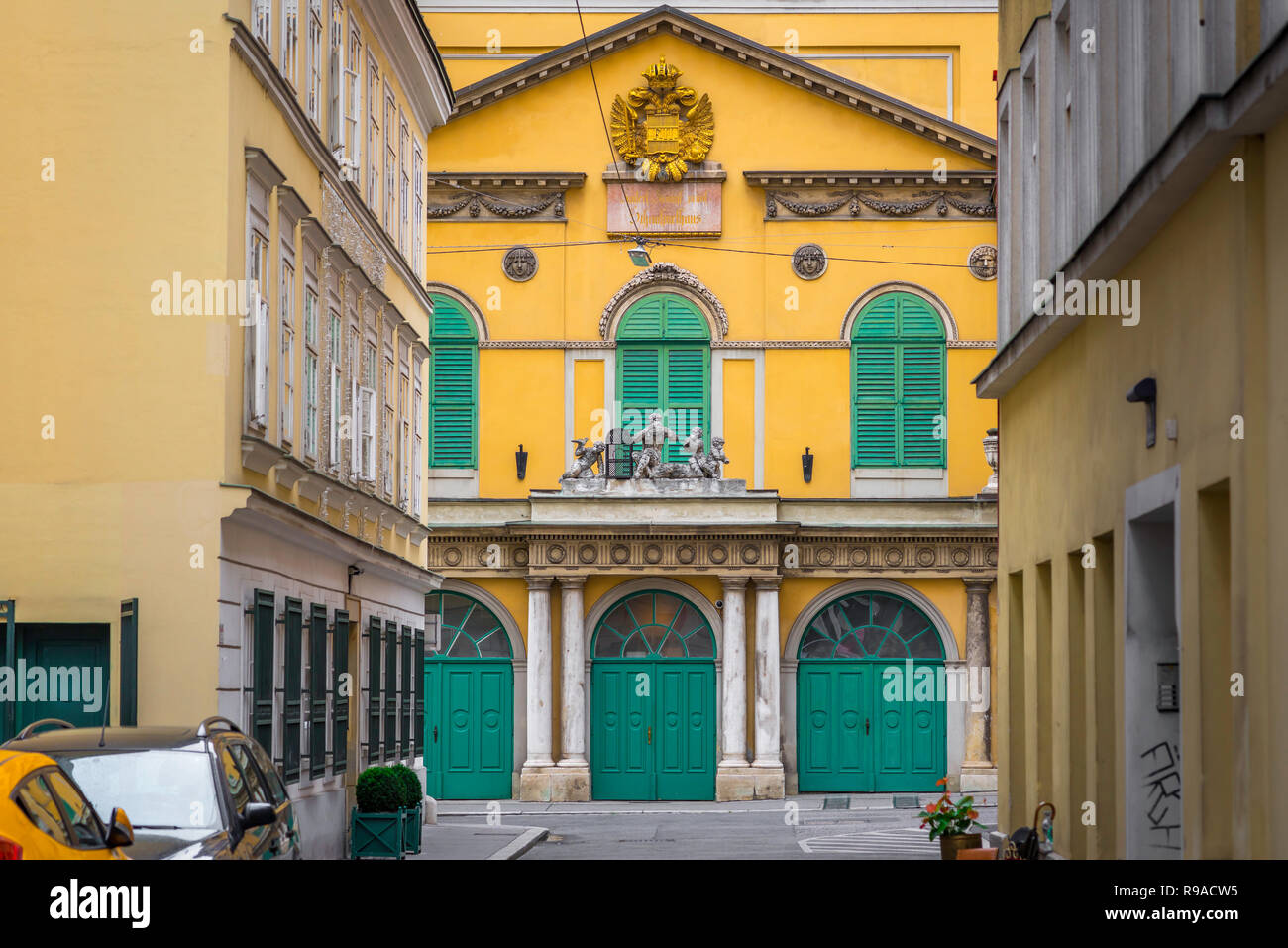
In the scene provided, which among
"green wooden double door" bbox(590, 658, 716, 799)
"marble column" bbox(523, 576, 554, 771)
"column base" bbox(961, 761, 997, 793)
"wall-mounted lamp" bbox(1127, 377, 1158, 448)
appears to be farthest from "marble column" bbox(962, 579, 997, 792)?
"wall-mounted lamp" bbox(1127, 377, 1158, 448)

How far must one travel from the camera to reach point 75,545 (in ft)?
52.9

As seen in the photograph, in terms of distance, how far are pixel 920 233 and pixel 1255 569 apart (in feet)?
92.2

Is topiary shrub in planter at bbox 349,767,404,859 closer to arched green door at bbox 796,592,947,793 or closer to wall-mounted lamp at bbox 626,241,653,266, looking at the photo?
arched green door at bbox 796,592,947,793

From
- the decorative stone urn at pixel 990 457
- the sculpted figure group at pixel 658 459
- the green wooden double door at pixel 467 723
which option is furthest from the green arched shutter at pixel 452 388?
the decorative stone urn at pixel 990 457

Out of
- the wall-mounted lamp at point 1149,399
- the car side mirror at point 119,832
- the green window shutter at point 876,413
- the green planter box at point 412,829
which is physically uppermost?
the green window shutter at point 876,413

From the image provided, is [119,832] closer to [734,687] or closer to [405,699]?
[405,699]

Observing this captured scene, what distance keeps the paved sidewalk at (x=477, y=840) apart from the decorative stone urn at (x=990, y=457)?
1181 cm

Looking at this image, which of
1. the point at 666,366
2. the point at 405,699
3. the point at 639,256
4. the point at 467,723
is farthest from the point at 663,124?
the point at 405,699

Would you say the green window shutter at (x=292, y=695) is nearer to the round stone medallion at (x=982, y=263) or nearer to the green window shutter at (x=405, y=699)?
the green window shutter at (x=405, y=699)

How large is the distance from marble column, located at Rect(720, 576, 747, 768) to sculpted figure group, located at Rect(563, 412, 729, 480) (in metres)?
2.53

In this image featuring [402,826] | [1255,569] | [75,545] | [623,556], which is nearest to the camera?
[1255,569]

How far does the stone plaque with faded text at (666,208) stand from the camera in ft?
127
